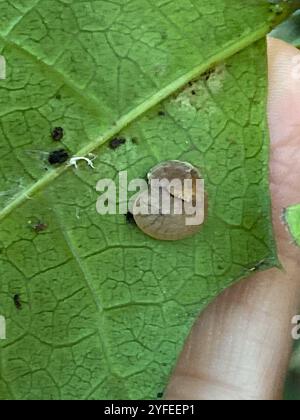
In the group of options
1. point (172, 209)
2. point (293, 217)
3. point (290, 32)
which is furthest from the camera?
point (290, 32)

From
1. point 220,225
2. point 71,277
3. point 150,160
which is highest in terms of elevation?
point 150,160

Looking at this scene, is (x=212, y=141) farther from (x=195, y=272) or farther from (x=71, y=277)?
(x=71, y=277)

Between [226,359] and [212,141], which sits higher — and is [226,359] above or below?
below

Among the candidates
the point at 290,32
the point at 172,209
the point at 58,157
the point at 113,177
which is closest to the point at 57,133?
the point at 58,157

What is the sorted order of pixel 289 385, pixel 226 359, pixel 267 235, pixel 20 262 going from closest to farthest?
pixel 20 262 < pixel 267 235 < pixel 226 359 < pixel 289 385

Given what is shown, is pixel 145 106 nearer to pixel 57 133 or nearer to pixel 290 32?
pixel 57 133

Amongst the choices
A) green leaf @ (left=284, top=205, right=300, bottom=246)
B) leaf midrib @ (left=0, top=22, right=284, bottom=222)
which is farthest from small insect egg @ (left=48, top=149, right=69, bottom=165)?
green leaf @ (left=284, top=205, right=300, bottom=246)

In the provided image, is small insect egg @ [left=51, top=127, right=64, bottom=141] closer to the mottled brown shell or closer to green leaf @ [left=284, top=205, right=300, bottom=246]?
the mottled brown shell
